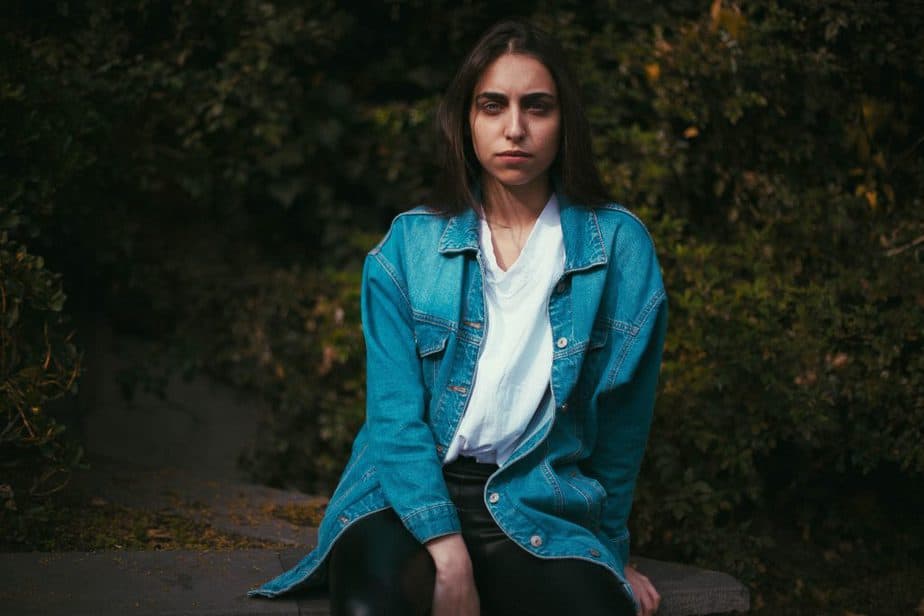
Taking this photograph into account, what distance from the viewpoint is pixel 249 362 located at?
4.81 m

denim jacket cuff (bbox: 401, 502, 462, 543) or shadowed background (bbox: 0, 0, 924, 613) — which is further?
shadowed background (bbox: 0, 0, 924, 613)

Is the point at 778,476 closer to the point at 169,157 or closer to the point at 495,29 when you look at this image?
the point at 495,29

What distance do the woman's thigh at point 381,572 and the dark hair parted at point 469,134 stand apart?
0.81m

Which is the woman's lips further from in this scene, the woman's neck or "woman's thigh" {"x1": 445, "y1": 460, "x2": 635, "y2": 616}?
"woman's thigh" {"x1": 445, "y1": 460, "x2": 635, "y2": 616}

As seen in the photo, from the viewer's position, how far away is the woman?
2340 mm

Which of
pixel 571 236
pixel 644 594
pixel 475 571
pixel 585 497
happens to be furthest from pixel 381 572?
pixel 571 236

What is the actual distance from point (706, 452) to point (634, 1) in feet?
6.68

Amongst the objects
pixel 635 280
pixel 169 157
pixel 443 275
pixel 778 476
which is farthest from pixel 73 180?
pixel 778 476

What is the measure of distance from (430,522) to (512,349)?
1.46ft

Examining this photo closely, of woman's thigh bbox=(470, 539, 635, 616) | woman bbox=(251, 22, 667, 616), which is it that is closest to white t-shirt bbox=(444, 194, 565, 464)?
woman bbox=(251, 22, 667, 616)

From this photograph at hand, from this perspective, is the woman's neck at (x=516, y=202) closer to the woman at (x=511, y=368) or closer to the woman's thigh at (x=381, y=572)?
the woman at (x=511, y=368)

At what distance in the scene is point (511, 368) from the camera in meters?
2.45

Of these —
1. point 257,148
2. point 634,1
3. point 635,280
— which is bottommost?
point 635,280

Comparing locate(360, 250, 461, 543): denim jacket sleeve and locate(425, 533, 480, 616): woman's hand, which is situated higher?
locate(360, 250, 461, 543): denim jacket sleeve
